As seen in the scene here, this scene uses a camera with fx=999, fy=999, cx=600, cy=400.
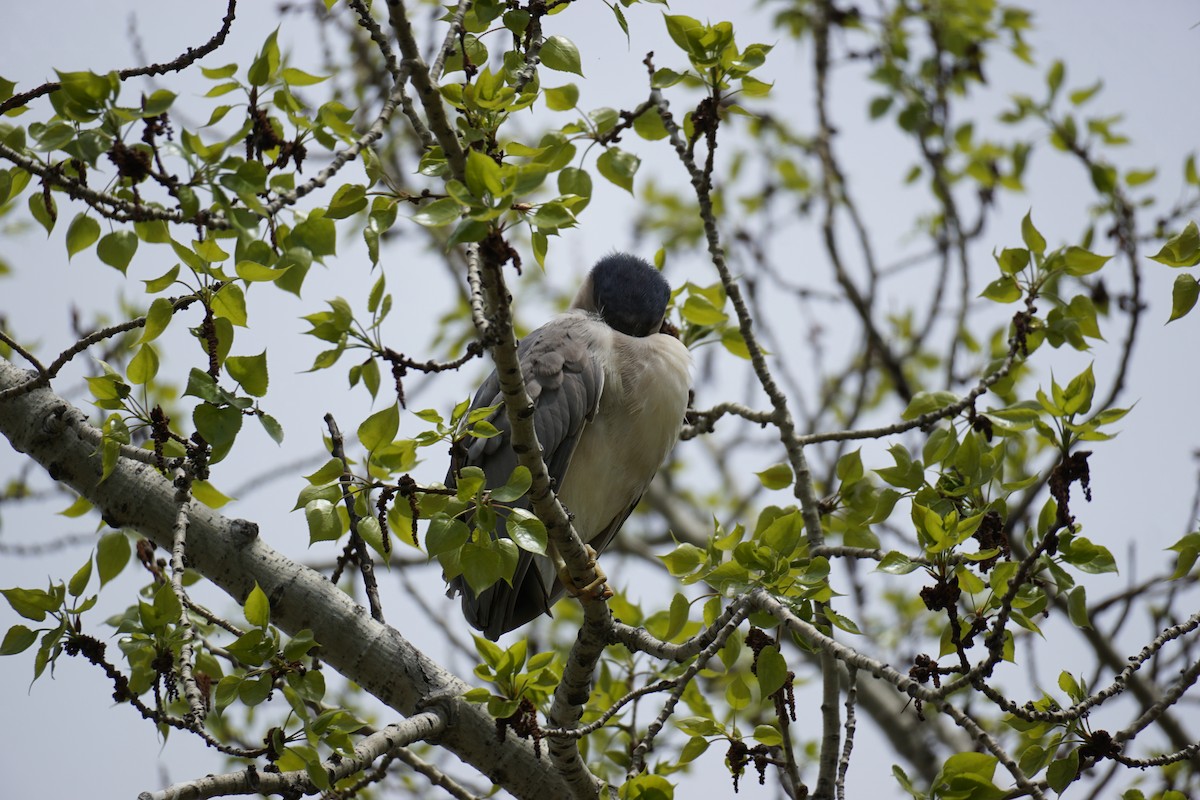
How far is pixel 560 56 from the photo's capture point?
2.28 m

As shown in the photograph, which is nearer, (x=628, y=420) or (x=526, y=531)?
(x=526, y=531)

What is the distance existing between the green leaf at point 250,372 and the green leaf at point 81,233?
1.47ft

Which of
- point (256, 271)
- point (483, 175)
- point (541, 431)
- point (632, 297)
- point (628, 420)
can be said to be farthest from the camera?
point (632, 297)

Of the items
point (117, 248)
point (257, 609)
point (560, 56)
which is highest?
point (560, 56)

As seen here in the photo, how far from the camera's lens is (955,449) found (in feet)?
8.21

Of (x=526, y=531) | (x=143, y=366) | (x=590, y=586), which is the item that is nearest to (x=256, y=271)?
(x=143, y=366)

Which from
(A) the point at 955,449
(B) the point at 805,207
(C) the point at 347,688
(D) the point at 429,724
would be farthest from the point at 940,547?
(B) the point at 805,207

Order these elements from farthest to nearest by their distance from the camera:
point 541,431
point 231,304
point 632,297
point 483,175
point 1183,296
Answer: point 632,297 < point 541,431 < point 1183,296 < point 231,304 < point 483,175

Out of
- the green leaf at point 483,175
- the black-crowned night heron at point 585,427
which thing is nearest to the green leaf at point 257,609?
the green leaf at point 483,175

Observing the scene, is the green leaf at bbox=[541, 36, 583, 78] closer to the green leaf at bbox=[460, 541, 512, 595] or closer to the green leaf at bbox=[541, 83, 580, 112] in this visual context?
the green leaf at bbox=[541, 83, 580, 112]

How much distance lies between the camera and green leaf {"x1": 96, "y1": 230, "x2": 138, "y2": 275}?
220 centimetres

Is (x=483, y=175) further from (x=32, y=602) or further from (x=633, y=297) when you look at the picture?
(x=633, y=297)

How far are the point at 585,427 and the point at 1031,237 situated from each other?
1808 mm

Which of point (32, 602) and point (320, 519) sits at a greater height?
point (320, 519)
